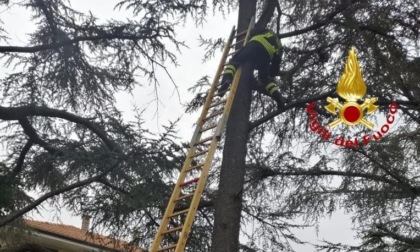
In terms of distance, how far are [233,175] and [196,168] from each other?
0.70 metres

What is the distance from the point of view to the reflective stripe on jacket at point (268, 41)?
20.5ft

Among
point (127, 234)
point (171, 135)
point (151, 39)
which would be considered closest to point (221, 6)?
point (151, 39)

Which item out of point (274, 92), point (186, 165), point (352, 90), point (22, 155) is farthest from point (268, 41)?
point (22, 155)

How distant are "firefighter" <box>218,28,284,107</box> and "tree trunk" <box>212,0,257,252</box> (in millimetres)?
142

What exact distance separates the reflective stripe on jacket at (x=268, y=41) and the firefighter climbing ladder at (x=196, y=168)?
Result: 216 mm

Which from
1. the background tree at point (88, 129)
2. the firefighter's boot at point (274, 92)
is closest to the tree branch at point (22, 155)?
the background tree at point (88, 129)

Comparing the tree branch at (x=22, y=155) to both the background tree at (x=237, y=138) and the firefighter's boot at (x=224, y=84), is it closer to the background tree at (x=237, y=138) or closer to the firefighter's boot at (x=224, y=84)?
the background tree at (x=237, y=138)

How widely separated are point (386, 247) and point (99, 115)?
4.33 metres

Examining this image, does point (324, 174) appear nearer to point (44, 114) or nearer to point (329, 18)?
point (329, 18)

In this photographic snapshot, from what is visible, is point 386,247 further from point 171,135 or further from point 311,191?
point 171,135

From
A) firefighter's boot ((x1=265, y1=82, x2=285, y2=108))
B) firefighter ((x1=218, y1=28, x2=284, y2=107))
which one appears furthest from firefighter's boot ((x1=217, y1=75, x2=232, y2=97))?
firefighter's boot ((x1=265, y1=82, x2=285, y2=108))

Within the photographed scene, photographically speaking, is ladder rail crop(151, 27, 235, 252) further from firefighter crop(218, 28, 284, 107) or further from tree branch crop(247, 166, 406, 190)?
tree branch crop(247, 166, 406, 190)

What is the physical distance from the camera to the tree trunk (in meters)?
5.71

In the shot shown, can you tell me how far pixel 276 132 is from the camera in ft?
25.9
